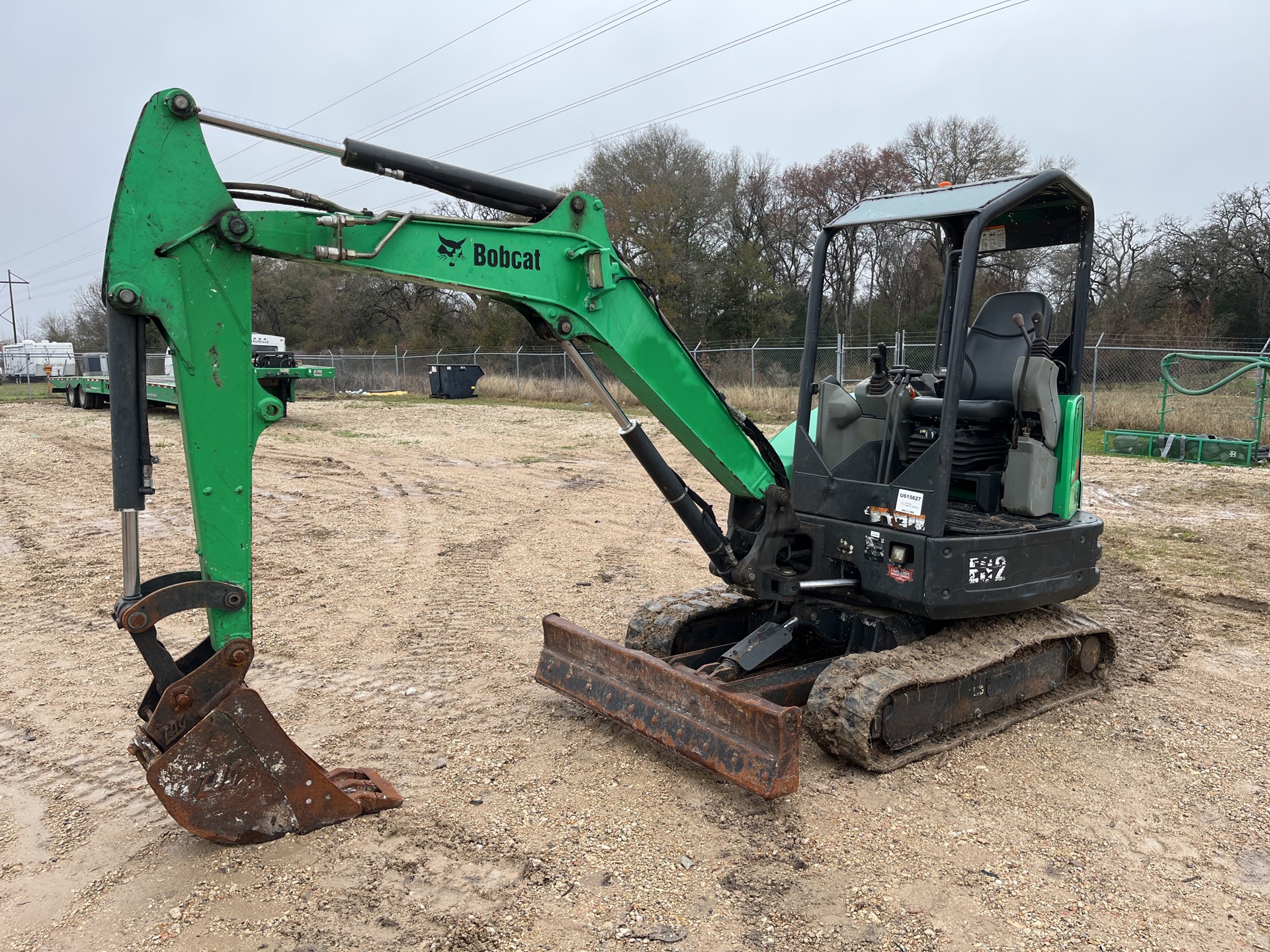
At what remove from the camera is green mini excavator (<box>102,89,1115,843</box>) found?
3.22 metres

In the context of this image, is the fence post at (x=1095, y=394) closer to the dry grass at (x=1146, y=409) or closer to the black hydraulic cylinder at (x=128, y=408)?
the dry grass at (x=1146, y=409)

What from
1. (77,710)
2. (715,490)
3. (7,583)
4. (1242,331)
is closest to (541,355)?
(715,490)

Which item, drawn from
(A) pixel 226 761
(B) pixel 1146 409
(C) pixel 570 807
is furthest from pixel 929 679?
(B) pixel 1146 409

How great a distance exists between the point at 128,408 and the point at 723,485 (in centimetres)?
264

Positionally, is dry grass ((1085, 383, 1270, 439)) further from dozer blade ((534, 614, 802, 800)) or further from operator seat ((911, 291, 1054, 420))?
dozer blade ((534, 614, 802, 800))

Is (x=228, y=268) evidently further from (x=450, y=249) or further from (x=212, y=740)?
(x=212, y=740)

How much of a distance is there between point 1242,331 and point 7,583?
31.3 metres

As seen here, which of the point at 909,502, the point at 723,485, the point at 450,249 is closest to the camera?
the point at 450,249

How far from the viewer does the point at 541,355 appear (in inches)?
1196

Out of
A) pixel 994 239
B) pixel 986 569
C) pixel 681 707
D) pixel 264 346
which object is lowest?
pixel 681 707

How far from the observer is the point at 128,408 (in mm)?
3193

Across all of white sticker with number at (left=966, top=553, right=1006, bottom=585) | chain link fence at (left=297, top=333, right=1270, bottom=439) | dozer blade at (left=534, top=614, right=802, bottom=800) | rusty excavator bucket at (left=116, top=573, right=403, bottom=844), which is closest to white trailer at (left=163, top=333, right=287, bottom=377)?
chain link fence at (left=297, top=333, right=1270, bottom=439)

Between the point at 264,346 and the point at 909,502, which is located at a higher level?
the point at 264,346

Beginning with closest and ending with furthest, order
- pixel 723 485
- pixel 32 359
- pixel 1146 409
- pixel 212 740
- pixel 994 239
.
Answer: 1. pixel 212 740
2. pixel 723 485
3. pixel 994 239
4. pixel 1146 409
5. pixel 32 359
